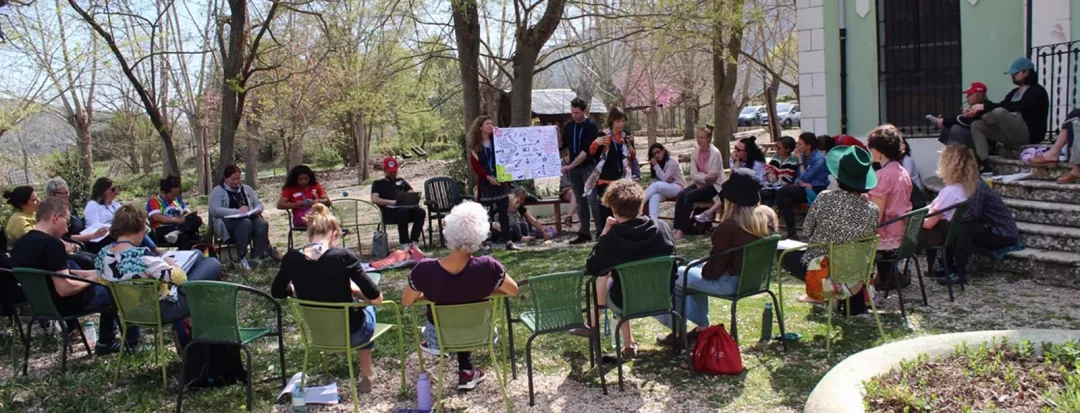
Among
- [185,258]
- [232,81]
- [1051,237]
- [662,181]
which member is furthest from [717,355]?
[232,81]

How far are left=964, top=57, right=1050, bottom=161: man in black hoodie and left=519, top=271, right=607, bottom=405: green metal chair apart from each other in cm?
590

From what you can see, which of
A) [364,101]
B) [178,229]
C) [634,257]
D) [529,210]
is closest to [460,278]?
[634,257]

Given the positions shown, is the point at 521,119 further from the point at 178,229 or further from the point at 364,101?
the point at 364,101

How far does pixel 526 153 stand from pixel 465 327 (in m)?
5.49

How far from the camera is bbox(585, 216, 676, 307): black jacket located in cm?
458

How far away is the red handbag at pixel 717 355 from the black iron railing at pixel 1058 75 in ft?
20.3

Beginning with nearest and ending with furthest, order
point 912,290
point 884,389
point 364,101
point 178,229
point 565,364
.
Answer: point 884,389, point 565,364, point 912,290, point 178,229, point 364,101

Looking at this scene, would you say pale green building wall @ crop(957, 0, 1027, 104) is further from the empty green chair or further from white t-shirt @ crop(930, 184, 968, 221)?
the empty green chair

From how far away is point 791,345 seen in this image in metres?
5.10

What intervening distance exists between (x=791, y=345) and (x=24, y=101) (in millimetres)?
21607

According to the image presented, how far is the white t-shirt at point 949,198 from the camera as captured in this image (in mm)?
6203

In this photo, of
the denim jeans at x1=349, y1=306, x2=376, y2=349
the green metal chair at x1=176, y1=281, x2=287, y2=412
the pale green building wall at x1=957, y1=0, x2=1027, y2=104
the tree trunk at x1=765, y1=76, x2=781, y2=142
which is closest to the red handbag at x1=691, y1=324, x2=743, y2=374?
the denim jeans at x1=349, y1=306, x2=376, y2=349

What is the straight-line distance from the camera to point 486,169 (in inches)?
364

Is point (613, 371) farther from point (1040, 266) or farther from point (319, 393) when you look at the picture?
point (1040, 266)
